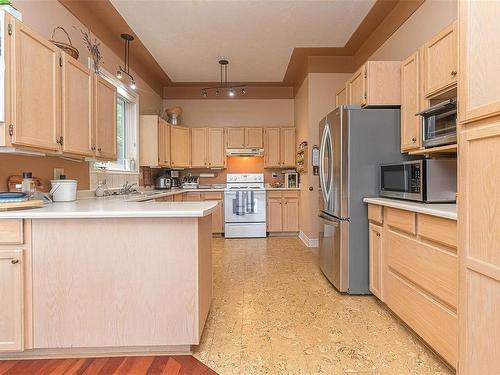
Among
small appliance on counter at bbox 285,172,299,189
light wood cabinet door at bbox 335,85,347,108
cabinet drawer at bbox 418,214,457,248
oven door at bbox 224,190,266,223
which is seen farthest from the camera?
small appliance on counter at bbox 285,172,299,189

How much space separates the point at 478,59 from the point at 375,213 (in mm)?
1401

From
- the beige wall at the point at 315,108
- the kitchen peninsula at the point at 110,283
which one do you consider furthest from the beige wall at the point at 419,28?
the kitchen peninsula at the point at 110,283

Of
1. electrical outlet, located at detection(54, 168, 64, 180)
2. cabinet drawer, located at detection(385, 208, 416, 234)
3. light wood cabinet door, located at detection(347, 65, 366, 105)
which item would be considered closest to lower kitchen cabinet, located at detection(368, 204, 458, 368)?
cabinet drawer, located at detection(385, 208, 416, 234)

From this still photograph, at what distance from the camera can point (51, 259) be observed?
1.61 metres

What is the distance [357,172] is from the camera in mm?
2512

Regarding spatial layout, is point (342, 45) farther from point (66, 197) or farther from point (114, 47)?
point (66, 197)

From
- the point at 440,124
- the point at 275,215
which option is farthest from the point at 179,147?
the point at 440,124

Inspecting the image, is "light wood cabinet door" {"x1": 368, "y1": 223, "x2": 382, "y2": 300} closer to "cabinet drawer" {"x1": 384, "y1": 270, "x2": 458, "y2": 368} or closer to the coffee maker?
"cabinet drawer" {"x1": 384, "y1": 270, "x2": 458, "y2": 368}

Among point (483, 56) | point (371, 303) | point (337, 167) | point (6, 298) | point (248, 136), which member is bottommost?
point (371, 303)

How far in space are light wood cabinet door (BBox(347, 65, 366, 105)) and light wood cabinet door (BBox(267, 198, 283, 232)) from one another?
8.82 feet

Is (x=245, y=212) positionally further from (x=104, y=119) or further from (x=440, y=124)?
(x=440, y=124)

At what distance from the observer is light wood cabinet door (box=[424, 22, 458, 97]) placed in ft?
6.02

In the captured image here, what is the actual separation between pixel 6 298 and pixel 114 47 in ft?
10.1

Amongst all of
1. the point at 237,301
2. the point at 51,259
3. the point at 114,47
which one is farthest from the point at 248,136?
the point at 51,259
